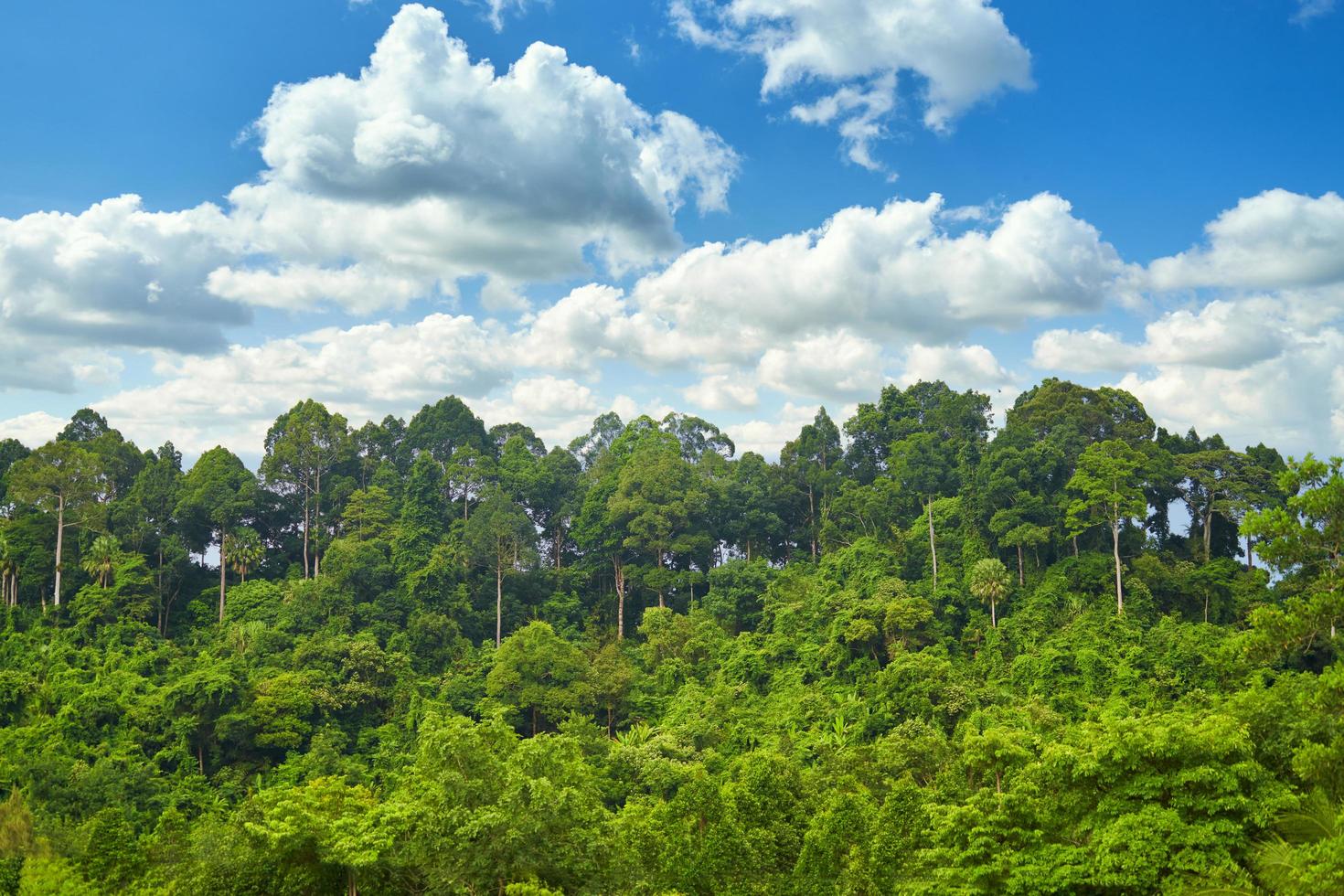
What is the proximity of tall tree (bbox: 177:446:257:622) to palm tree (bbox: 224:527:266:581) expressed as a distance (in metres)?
0.24

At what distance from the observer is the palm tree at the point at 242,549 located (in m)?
46.0

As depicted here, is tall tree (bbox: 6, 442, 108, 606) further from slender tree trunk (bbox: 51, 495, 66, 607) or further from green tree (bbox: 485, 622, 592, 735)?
green tree (bbox: 485, 622, 592, 735)

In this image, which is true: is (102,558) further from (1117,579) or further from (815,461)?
(1117,579)

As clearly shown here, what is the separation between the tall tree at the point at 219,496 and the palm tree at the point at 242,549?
239 mm

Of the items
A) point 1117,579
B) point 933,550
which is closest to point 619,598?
point 933,550

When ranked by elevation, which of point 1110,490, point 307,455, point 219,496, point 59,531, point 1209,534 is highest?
point 307,455

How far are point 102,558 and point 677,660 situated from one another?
24.9 metres

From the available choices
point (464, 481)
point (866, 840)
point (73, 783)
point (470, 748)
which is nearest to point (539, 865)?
point (470, 748)

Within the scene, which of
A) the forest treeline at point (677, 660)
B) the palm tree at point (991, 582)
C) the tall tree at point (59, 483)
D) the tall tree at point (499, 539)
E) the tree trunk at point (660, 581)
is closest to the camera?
the forest treeline at point (677, 660)

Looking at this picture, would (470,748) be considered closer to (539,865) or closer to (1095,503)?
(539,865)

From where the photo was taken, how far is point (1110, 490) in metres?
36.6

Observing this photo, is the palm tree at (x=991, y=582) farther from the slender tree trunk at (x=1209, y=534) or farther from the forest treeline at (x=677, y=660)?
the slender tree trunk at (x=1209, y=534)

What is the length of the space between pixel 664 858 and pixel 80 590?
3291cm

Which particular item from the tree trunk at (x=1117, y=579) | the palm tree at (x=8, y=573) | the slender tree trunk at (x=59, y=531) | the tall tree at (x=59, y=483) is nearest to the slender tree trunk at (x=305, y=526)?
the tall tree at (x=59, y=483)
